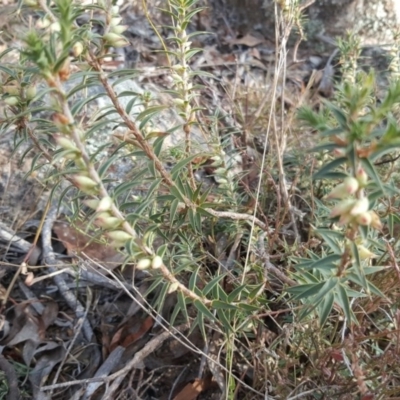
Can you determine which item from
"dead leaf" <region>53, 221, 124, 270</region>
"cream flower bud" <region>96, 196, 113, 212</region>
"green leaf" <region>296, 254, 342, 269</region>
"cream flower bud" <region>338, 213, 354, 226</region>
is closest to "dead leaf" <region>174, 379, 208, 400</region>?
"dead leaf" <region>53, 221, 124, 270</region>

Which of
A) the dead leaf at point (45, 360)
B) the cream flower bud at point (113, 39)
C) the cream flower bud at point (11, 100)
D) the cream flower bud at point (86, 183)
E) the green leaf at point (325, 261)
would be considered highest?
the cream flower bud at point (113, 39)

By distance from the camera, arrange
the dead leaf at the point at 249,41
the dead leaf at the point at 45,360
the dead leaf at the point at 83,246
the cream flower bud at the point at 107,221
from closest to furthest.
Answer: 1. the cream flower bud at the point at 107,221
2. the dead leaf at the point at 45,360
3. the dead leaf at the point at 83,246
4. the dead leaf at the point at 249,41

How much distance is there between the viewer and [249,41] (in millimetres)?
4402

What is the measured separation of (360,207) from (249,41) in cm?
360

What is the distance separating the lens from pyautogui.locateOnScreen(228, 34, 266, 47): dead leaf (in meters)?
4.38

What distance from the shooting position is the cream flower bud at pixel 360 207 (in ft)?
3.61

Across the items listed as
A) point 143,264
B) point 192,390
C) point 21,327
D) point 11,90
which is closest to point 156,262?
point 143,264

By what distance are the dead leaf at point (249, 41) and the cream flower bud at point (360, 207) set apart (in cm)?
354

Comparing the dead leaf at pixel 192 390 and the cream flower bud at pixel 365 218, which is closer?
the cream flower bud at pixel 365 218

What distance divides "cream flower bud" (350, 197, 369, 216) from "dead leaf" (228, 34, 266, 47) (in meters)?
3.54

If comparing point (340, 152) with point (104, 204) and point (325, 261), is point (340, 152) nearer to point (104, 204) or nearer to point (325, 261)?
point (325, 261)

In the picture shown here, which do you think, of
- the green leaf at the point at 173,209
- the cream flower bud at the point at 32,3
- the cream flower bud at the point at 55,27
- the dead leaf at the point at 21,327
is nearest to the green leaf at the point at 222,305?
the green leaf at the point at 173,209

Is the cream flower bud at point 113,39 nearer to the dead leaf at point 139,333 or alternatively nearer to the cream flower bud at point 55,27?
the cream flower bud at point 55,27

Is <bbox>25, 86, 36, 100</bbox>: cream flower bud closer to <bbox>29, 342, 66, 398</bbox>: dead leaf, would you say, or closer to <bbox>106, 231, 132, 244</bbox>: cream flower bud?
<bbox>106, 231, 132, 244</bbox>: cream flower bud
